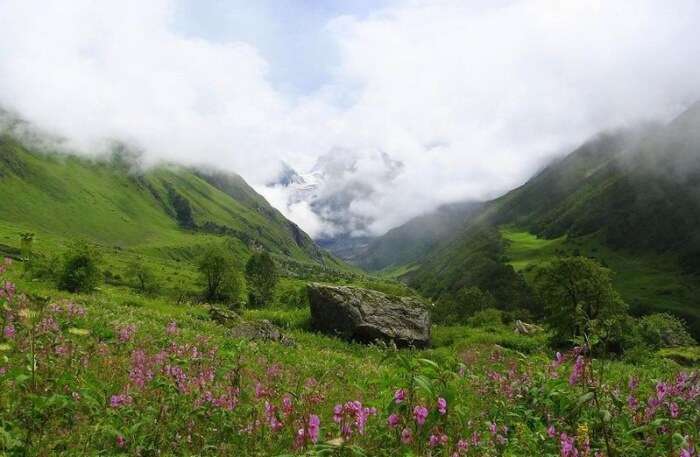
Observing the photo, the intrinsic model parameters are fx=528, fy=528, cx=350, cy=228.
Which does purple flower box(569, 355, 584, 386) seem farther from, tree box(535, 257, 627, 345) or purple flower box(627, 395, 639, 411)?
tree box(535, 257, 627, 345)

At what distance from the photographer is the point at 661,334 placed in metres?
40.8

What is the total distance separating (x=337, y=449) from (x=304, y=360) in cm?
1326

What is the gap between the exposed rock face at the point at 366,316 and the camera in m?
27.6

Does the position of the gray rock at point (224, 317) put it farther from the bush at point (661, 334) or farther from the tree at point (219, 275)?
the tree at point (219, 275)

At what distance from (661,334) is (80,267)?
60.8 metres

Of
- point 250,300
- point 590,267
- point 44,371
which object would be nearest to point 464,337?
point 590,267

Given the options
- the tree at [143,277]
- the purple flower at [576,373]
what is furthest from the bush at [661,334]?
the tree at [143,277]

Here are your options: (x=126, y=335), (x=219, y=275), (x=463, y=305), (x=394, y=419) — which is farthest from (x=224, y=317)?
(x=463, y=305)

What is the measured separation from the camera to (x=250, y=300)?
138000 millimetres

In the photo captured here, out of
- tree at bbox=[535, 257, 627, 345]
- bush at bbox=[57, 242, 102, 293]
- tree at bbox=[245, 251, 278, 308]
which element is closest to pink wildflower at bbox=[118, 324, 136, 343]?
tree at bbox=[535, 257, 627, 345]

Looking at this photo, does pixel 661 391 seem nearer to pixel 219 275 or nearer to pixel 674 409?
pixel 674 409

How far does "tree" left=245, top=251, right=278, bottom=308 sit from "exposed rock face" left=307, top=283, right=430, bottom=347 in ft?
369

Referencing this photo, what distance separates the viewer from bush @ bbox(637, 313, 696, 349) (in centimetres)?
3691

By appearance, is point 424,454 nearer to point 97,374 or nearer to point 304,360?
point 97,374
